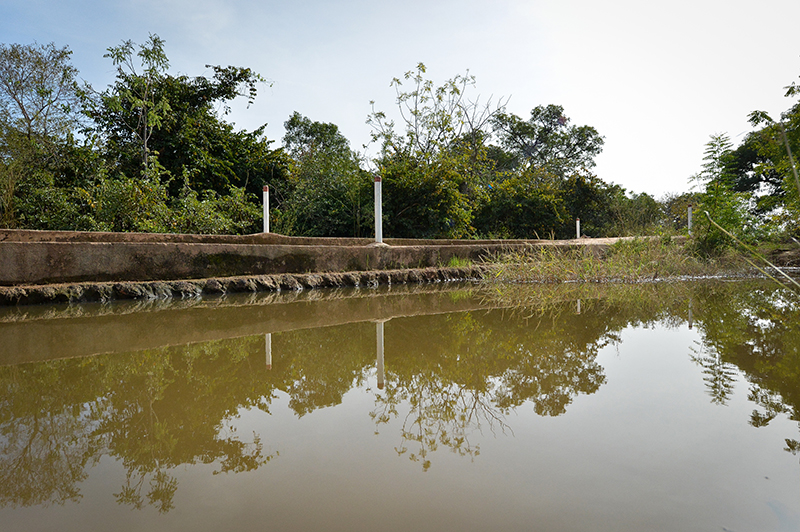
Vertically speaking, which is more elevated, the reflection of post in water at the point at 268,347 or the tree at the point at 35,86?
the tree at the point at 35,86

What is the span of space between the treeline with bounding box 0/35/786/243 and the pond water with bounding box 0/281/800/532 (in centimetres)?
422

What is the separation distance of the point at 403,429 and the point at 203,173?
31.0 feet

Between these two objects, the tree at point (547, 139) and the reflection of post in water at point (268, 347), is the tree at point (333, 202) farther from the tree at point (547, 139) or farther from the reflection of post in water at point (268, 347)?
the tree at point (547, 139)

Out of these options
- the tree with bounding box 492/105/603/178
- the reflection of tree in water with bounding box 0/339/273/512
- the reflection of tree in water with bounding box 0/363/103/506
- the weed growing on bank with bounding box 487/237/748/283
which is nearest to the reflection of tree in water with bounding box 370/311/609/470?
the reflection of tree in water with bounding box 0/339/273/512

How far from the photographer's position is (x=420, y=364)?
1.69 m

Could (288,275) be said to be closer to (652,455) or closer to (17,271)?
(17,271)

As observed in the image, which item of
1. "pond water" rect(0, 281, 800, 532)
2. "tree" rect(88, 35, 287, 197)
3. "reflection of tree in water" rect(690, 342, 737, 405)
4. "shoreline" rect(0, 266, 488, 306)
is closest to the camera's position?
"pond water" rect(0, 281, 800, 532)

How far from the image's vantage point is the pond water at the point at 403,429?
0.76 meters

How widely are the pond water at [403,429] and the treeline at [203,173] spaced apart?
422 cm

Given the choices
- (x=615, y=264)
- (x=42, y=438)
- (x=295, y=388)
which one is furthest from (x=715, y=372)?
(x=615, y=264)

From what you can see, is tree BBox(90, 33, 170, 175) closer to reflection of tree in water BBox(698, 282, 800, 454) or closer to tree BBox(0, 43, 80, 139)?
tree BBox(0, 43, 80, 139)

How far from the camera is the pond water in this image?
0.76m

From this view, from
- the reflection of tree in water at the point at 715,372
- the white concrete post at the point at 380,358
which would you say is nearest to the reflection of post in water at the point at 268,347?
the white concrete post at the point at 380,358

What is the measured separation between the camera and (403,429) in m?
1.09
